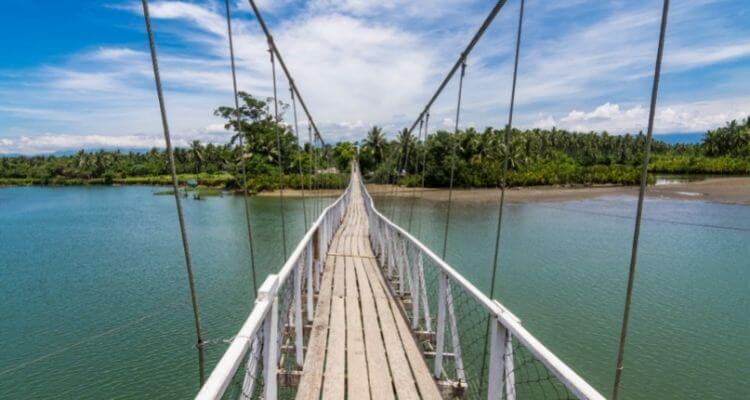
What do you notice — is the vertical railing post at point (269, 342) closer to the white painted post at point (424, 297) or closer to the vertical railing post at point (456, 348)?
the vertical railing post at point (456, 348)

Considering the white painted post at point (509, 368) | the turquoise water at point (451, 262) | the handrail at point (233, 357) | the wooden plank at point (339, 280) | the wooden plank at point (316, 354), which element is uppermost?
the handrail at point (233, 357)

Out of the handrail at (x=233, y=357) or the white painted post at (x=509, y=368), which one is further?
the white painted post at (x=509, y=368)

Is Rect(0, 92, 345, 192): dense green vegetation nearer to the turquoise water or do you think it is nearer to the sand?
the sand

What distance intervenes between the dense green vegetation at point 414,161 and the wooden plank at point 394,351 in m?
16.8

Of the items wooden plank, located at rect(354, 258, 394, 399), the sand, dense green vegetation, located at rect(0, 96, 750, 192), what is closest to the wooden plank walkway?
wooden plank, located at rect(354, 258, 394, 399)

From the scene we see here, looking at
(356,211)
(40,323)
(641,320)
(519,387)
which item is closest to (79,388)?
(40,323)

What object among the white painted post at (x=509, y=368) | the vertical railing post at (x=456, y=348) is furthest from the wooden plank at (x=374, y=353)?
the white painted post at (x=509, y=368)

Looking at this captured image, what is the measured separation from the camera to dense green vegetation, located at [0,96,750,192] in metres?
38.5

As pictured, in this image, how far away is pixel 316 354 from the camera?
283cm

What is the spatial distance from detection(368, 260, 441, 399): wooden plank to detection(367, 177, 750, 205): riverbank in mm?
→ 25538

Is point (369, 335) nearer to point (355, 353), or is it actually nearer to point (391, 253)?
point (355, 353)

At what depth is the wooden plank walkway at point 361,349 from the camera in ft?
7.73

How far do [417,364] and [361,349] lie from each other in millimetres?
437

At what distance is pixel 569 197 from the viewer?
33.8m
